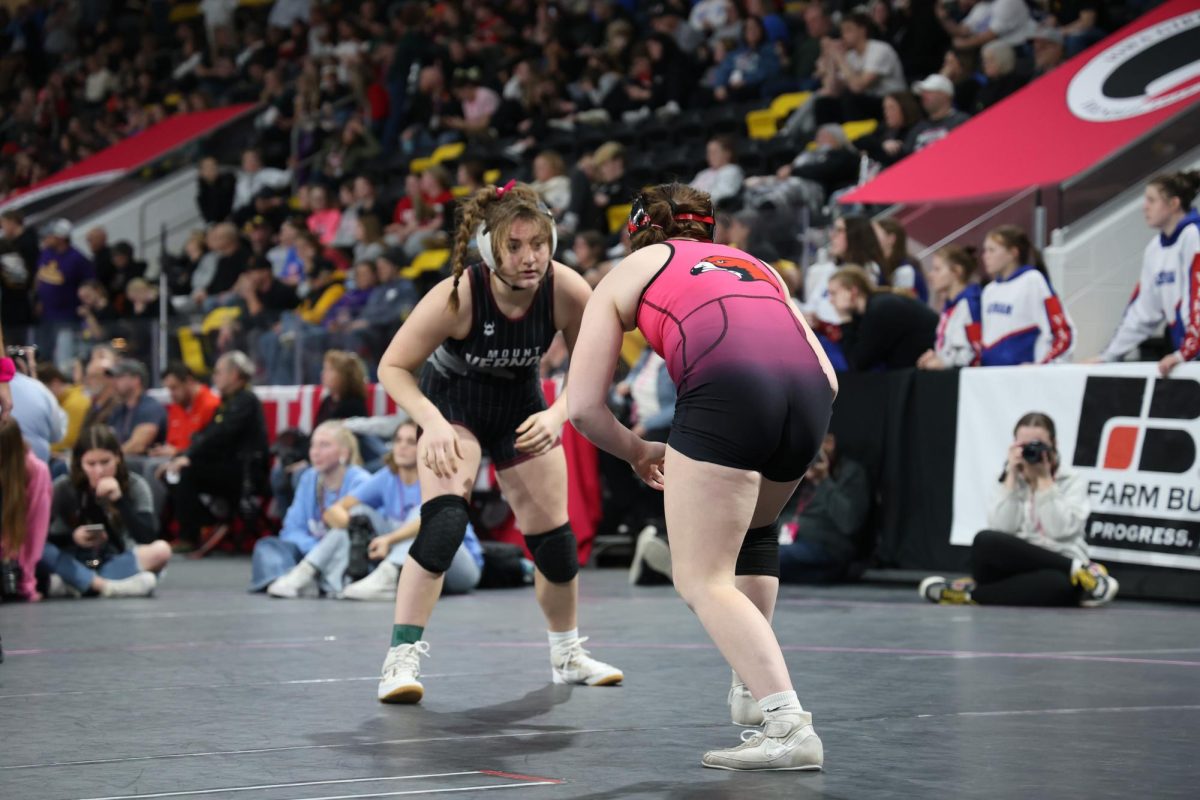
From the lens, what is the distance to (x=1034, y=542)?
8.17 meters

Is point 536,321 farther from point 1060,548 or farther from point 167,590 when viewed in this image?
point 167,590

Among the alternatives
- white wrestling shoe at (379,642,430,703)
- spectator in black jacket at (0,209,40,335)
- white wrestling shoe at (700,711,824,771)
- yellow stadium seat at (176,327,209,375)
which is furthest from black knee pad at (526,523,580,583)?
spectator in black jacket at (0,209,40,335)

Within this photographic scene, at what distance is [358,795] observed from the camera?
11.6 ft

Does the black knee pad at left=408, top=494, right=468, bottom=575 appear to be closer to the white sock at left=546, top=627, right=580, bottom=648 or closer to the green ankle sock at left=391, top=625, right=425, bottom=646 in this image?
the green ankle sock at left=391, top=625, right=425, bottom=646

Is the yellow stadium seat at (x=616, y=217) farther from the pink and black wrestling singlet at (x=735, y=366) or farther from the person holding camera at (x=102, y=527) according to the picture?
the pink and black wrestling singlet at (x=735, y=366)

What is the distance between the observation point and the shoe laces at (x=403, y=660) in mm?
5023

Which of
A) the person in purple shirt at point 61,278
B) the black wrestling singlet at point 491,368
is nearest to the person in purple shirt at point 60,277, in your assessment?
the person in purple shirt at point 61,278

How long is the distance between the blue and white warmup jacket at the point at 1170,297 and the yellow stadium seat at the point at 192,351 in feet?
24.9

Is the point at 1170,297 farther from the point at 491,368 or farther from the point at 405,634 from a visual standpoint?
the point at 405,634

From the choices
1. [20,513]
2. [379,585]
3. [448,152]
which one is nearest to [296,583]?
[379,585]

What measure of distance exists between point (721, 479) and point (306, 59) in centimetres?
1789

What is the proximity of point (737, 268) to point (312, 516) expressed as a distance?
589 centimetres

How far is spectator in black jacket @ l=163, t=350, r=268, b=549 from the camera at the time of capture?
1209 cm

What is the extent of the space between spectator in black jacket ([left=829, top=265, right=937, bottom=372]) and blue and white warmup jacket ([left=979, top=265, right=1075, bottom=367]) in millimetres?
438
